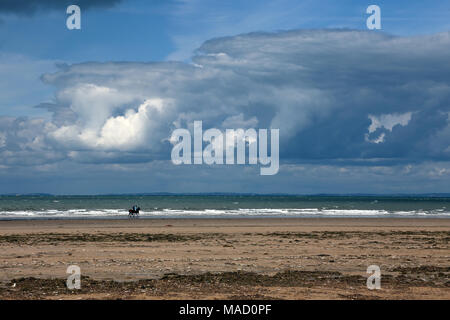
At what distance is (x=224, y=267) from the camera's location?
17.5m

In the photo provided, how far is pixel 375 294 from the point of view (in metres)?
12.6

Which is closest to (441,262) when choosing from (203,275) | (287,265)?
(287,265)

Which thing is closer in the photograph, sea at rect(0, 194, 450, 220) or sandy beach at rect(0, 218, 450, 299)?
sandy beach at rect(0, 218, 450, 299)

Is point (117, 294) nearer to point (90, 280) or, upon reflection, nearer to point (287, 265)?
point (90, 280)

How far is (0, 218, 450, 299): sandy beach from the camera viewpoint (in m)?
13.0

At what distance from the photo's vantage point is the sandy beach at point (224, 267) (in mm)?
12992

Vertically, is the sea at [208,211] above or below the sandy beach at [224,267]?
below

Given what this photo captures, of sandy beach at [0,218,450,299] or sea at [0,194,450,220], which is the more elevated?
sandy beach at [0,218,450,299]

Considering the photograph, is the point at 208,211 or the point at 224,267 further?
the point at 208,211
